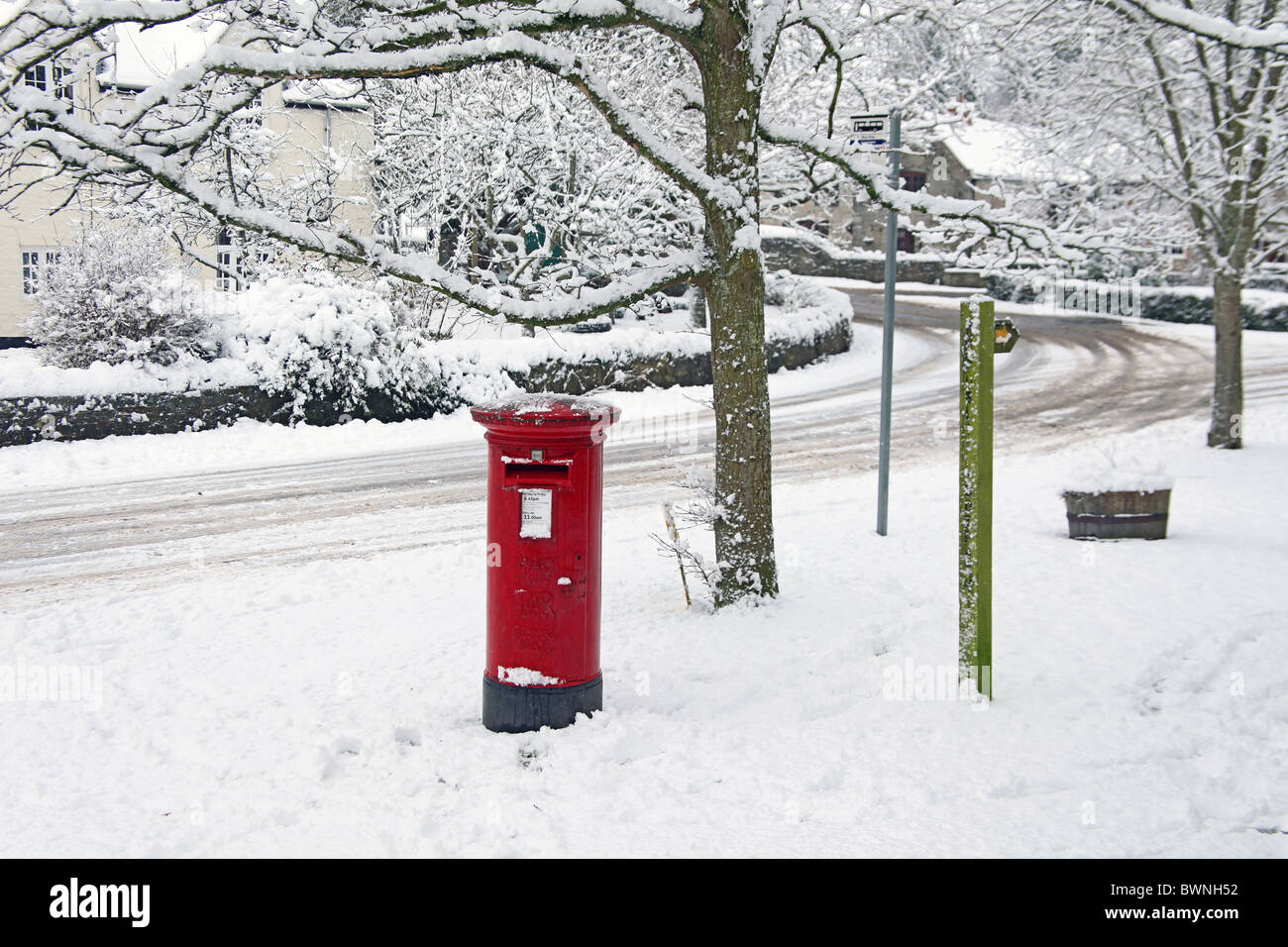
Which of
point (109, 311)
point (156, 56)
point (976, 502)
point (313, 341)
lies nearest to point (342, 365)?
point (313, 341)

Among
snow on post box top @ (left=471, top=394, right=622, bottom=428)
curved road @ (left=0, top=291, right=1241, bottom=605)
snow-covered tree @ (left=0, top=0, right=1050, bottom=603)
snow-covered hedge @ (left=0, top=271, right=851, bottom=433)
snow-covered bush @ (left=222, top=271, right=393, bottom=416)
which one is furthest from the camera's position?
snow-covered bush @ (left=222, top=271, right=393, bottom=416)

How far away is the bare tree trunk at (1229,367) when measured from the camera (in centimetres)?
1164

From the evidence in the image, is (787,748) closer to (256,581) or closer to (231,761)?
(231,761)

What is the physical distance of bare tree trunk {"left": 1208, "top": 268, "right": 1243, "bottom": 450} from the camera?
458 inches

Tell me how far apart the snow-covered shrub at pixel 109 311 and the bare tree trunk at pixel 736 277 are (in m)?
9.92

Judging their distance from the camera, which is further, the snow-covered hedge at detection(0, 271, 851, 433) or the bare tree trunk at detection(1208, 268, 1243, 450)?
the snow-covered hedge at detection(0, 271, 851, 433)

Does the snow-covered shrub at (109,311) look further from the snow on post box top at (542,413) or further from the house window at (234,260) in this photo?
the snow on post box top at (542,413)

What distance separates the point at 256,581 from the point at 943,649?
4.59 meters

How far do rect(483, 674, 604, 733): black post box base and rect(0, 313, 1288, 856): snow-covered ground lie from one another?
0.31 ft

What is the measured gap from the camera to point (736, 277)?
6.01m

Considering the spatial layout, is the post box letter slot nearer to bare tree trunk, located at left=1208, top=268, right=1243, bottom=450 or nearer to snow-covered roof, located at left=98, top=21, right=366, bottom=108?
bare tree trunk, located at left=1208, top=268, right=1243, bottom=450

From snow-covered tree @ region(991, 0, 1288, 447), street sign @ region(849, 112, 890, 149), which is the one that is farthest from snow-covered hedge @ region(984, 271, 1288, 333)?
street sign @ region(849, 112, 890, 149)

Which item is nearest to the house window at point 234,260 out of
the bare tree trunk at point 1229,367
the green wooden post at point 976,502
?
the bare tree trunk at point 1229,367
